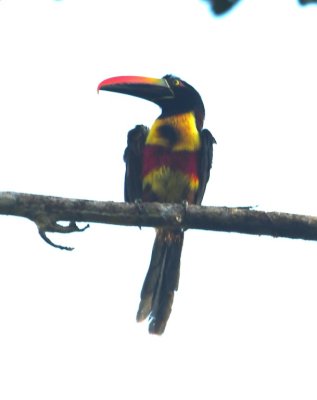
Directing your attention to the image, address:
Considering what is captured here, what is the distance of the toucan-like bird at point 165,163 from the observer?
7.81 metres

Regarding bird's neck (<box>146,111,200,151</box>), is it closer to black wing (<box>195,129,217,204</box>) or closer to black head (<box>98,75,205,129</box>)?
black wing (<box>195,129,217,204</box>)

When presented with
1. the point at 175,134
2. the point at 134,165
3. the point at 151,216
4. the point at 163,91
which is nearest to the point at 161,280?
the point at 134,165

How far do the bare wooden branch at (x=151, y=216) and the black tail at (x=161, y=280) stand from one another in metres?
1.30

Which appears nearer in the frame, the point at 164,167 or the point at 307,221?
the point at 307,221

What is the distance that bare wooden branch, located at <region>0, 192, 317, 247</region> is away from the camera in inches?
232

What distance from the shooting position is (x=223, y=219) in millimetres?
6125

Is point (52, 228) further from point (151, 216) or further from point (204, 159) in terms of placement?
point (204, 159)

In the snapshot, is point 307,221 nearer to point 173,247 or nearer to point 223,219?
point 223,219

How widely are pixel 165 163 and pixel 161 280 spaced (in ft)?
3.49

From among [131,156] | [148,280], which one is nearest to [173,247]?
[148,280]

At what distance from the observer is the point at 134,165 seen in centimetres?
845

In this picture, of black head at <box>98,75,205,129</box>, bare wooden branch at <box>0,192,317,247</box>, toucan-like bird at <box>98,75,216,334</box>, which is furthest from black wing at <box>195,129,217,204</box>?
bare wooden branch at <box>0,192,317,247</box>

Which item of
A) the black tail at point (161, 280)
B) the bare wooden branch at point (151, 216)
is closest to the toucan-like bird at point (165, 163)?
the black tail at point (161, 280)

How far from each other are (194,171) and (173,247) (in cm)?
74
